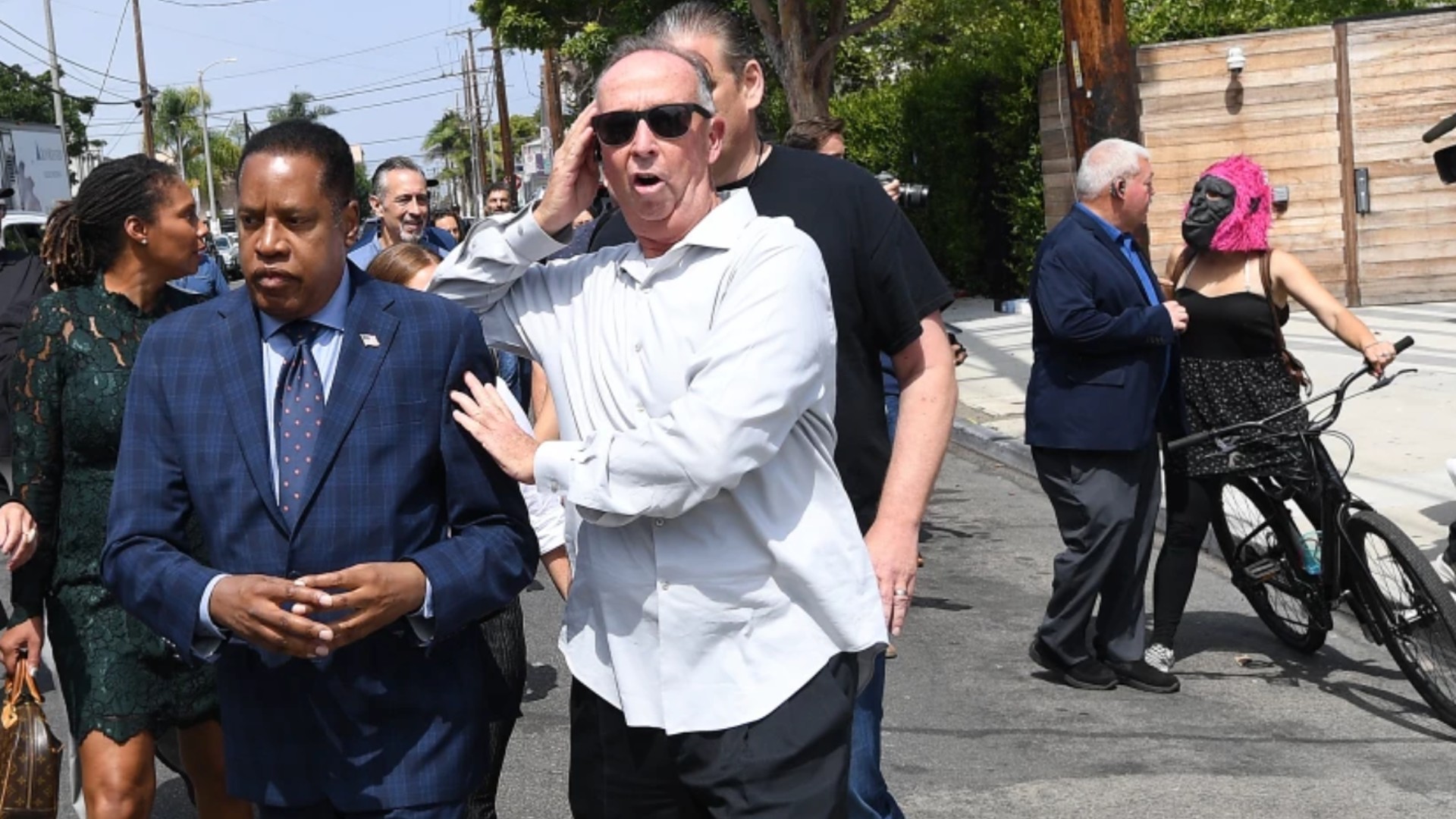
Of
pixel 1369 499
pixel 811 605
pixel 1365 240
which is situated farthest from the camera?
pixel 1365 240

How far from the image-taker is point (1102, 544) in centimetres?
642

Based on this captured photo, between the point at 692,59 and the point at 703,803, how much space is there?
1207 millimetres

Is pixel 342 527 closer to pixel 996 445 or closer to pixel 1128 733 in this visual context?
pixel 1128 733

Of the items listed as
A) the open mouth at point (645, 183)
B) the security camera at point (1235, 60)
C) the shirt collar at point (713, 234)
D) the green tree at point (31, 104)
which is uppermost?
the green tree at point (31, 104)

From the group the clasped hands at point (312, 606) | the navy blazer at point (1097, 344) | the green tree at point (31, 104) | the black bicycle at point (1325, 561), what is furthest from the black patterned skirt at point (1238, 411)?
the green tree at point (31, 104)

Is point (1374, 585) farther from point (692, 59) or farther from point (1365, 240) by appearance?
point (1365, 240)

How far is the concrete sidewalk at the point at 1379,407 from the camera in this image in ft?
30.5

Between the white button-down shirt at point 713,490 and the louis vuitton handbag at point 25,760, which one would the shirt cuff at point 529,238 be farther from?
the louis vuitton handbag at point 25,760

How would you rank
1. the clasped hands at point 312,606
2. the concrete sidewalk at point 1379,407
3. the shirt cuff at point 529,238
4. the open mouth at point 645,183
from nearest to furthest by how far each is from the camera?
the clasped hands at point 312,606
the open mouth at point 645,183
the shirt cuff at point 529,238
the concrete sidewalk at point 1379,407

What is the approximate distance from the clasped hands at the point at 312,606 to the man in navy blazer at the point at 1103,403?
3930 millimetres

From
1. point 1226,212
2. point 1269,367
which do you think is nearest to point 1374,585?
point 1269,367

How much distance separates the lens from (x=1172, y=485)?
6773 millimetres

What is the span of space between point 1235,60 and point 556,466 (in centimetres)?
1663

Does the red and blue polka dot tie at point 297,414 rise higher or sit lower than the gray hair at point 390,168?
lower
